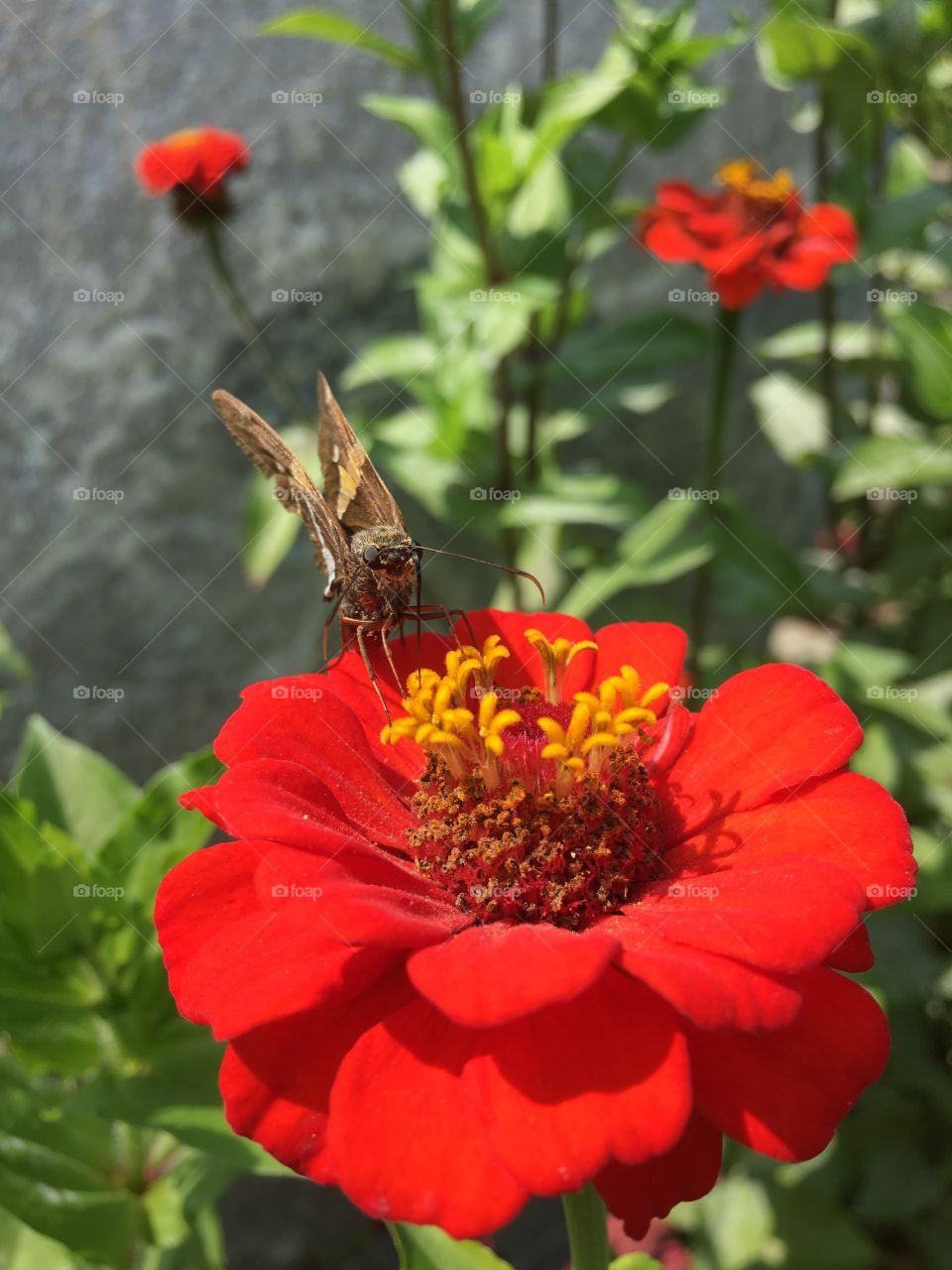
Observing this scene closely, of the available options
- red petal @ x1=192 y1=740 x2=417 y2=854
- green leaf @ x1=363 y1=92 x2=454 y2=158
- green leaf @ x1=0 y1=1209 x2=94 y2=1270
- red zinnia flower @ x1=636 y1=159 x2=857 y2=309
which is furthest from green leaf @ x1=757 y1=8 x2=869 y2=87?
green leaf @ x1=0 y1=1209 x2=94 y2=1270

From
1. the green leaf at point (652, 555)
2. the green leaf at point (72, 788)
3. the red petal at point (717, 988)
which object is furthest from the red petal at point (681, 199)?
the red petal at point (717, 988)

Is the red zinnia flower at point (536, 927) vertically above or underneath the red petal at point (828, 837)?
above

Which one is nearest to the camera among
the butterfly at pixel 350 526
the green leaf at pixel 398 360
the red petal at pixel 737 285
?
the butterfly at pixel 350 526

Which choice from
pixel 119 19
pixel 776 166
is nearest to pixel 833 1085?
pixel 119 19

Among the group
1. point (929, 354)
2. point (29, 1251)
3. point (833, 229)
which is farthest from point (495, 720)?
point (929, 354)

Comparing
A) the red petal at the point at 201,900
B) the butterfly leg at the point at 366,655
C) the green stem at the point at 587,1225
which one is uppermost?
the red petal at the point at 201,900

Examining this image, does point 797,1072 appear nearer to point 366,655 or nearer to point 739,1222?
point 366,655

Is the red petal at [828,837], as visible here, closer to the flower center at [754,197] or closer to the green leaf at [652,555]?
the green leaf at [652,555]
